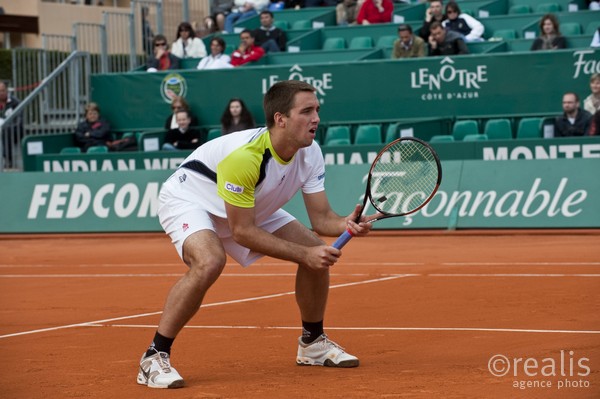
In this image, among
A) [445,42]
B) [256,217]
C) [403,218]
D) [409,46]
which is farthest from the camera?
[409,46]

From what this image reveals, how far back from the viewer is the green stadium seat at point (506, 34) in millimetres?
19344

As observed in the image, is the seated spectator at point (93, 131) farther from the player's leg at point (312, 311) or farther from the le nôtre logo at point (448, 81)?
the player's leg at point (312, 311)

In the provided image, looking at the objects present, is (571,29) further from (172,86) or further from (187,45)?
(187,45)

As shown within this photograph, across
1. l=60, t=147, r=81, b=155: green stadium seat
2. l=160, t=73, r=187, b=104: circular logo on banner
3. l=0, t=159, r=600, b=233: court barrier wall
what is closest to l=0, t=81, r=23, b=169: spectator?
l=60, t=147, r=81, b=155: green stadium seat

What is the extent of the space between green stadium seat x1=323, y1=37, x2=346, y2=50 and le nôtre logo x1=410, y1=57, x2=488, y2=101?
8.18 ft

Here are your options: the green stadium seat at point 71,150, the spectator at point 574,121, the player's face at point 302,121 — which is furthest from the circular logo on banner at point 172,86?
the player's face at point 302,121

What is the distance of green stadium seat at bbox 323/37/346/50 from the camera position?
2034cm

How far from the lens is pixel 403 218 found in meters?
15.7

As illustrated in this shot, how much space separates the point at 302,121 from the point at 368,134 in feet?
39.3

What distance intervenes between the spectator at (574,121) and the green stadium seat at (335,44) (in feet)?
17.9

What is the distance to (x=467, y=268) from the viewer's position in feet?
38.3

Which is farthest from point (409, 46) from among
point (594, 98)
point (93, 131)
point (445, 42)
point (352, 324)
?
point (352, 324)

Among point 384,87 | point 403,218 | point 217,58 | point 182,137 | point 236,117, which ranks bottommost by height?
point 403,218

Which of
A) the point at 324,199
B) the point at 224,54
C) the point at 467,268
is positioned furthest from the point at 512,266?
the point at 224,54
